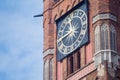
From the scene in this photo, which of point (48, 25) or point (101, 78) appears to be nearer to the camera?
point (101, 78)

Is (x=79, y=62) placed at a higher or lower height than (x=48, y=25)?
lower

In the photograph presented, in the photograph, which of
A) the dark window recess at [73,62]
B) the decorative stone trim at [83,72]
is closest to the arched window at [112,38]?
the decorative stone trim at [83,72]

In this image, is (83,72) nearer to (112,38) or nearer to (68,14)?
(112,38)

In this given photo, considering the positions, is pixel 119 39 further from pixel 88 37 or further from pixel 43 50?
pixel 43 50

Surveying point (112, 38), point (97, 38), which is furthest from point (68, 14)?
point (112, 38)

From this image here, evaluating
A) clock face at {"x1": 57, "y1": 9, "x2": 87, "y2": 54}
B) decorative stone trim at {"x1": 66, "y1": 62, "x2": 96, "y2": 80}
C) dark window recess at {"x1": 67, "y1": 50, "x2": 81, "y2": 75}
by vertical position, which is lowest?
decorative stone trim at {"x1": 66, "y1": 62, "x2": 96, "y2": 80}

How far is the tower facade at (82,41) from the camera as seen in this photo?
41438 mm

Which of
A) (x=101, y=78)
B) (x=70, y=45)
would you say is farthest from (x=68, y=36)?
(x=101, y=78)

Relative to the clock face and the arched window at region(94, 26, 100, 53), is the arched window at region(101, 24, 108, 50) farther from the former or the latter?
the clock face

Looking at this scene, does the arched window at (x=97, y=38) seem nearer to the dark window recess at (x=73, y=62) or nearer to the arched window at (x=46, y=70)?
the dark window recess at (x=73, y=62)

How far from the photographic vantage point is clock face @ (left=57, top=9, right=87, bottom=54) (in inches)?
1705

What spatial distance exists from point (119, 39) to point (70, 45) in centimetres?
238

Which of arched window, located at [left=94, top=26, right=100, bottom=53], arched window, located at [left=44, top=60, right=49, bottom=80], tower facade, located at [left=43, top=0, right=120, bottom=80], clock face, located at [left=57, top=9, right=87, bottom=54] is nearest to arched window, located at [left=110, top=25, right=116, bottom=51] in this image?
tower facade, located at [left=43, top=0, right=120, bottom=80]

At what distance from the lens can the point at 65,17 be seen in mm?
44781
